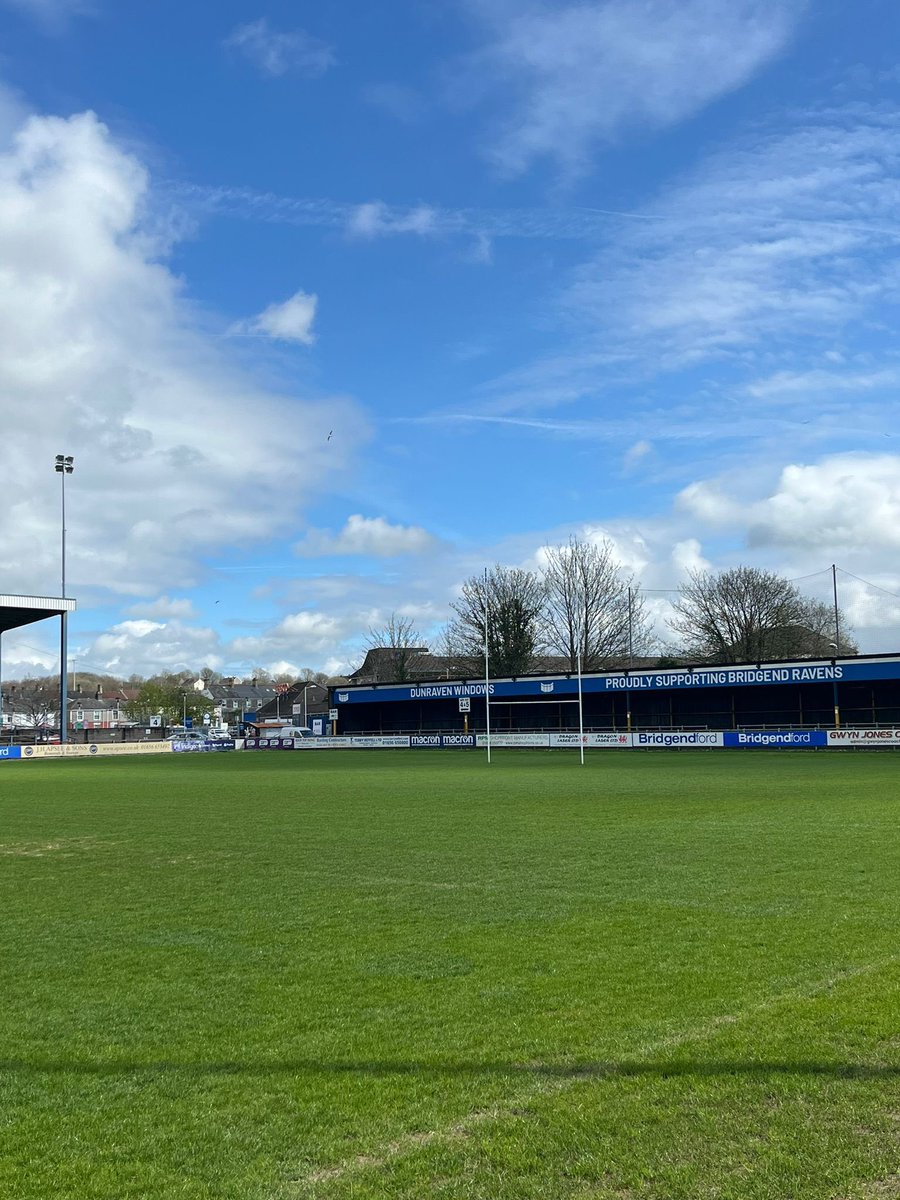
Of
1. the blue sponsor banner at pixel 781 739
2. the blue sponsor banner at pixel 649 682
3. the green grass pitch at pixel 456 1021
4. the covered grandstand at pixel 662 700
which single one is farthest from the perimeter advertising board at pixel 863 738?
the green grass pitch at pixel 456 1021

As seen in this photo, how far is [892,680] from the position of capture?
5419cm

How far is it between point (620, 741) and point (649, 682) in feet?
17.8

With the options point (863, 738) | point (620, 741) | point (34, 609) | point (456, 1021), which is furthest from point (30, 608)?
point (456, 1021)

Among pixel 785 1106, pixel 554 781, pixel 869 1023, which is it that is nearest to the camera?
pixel 785 1106

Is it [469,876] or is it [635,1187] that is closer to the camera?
[635,1187]

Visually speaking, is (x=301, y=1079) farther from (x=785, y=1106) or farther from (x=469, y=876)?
(x=469, y=876)

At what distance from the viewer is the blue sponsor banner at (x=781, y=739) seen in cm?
5025

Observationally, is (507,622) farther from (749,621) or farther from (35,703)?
(35,703)

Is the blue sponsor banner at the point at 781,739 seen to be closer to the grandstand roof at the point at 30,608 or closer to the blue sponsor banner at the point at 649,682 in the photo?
the blue sponsor banner at the point at 649,682

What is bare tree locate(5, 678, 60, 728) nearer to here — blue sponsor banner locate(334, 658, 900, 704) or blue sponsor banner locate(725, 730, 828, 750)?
blue sponsor banner locate(334, 658, 900, 704)

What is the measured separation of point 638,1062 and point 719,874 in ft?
22.4

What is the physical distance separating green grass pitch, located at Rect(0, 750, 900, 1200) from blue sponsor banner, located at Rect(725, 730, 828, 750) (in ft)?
122

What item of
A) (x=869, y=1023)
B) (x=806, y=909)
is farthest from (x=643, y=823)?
(x=869, y=1023)

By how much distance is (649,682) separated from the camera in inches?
2397
